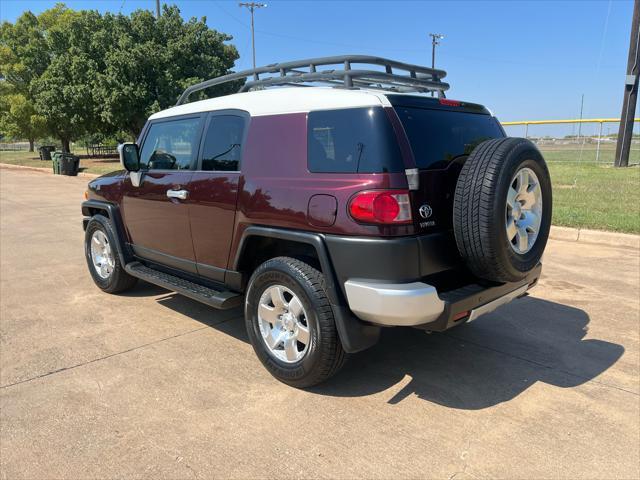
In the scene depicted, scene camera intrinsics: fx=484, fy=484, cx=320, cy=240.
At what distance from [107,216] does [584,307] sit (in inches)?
203

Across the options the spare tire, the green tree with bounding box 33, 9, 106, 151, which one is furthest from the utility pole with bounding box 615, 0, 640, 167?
the green tree with bounding box 33, 9, 106, 151

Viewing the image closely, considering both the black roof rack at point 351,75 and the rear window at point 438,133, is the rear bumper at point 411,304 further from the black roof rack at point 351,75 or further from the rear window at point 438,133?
the black roof rack at point 351,75

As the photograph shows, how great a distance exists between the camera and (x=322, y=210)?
2969 mm

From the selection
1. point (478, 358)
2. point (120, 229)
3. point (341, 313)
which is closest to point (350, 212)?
point (341, 313)

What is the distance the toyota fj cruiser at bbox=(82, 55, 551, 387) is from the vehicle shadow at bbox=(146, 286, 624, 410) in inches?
21.8

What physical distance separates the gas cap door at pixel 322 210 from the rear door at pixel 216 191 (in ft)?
2.63

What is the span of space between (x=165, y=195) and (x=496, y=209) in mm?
2827

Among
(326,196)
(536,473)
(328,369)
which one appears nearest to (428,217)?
(326,196)

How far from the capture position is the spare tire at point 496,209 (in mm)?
2807

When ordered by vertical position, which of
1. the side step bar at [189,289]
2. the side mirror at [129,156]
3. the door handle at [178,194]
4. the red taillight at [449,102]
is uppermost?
the red taillight at [449,102]

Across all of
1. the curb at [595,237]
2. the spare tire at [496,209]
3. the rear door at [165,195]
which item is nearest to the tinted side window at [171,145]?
the rear door at [165,195]

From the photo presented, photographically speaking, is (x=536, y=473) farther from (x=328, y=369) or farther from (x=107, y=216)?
(x=107, y=216)

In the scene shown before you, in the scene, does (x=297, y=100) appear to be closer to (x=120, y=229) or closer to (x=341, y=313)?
(x=341, y=313)

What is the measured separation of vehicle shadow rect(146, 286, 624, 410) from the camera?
3.31 metres
